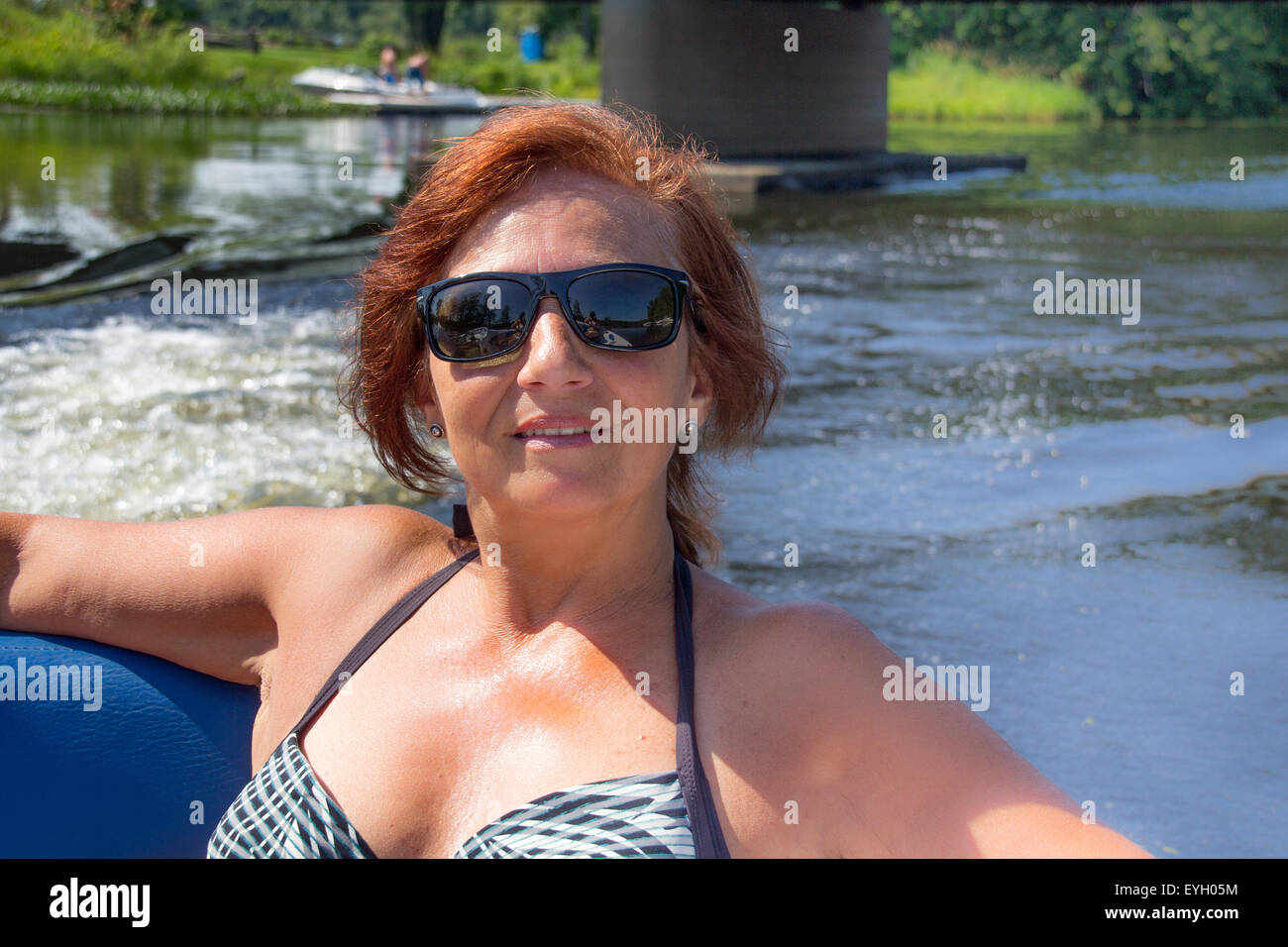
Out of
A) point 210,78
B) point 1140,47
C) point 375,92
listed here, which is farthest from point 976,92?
point 210,78

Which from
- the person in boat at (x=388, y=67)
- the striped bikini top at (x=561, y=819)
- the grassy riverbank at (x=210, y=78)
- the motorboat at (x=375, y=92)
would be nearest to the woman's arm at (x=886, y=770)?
the striped bikini top at (x=561, y=819)

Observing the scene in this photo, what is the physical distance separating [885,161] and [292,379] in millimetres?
14229

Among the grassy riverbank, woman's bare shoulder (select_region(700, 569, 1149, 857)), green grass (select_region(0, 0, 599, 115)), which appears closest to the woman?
woman's bare shoulder (select_region(700, 569, 1149, 857))

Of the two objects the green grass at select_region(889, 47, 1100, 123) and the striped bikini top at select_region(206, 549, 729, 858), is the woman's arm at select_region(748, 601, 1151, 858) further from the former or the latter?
the green grass at select_region(889, 47, 1100, 123)

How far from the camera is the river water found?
3848 millimetres

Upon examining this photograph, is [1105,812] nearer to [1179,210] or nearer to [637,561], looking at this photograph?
[637,561]

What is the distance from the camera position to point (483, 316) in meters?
1.71

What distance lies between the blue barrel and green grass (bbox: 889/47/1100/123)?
24179 millimetres

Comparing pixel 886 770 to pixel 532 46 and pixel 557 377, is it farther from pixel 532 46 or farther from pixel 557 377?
A: pixel 532 46

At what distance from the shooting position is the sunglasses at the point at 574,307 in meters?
1.69

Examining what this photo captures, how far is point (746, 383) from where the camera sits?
201 centimetres

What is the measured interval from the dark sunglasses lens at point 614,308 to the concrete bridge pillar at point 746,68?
17.1 meters

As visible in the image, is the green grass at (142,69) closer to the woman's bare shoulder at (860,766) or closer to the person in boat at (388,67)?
the person in boat at (388,67)

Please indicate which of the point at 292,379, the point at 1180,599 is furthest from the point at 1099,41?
the point at 1180,599
